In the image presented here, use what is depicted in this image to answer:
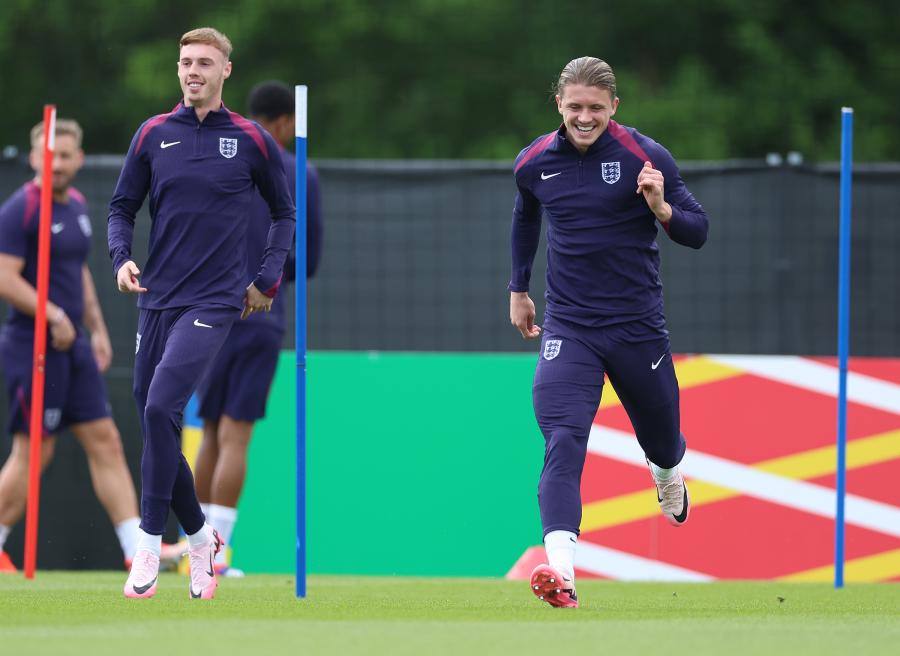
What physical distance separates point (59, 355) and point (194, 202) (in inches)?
116

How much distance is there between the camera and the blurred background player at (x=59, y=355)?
957cm

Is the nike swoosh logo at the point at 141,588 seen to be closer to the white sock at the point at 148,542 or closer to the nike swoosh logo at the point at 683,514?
the white sock at the point at 148,542

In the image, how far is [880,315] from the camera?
1034 centimetres

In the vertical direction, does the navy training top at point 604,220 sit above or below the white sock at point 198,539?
above

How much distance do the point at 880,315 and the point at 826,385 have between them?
800mm

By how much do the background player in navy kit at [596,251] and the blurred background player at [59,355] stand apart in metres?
3.53

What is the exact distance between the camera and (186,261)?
689 centimetres

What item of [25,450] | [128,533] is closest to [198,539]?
[128,533]

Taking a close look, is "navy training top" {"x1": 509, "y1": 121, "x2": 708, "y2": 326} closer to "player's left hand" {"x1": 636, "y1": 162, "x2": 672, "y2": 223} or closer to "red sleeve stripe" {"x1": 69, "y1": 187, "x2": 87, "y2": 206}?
"player's left hand" {"x1": 636, "y1": 162, "x2": 672, "y2": 223}

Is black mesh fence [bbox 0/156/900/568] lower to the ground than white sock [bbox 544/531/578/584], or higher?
higher

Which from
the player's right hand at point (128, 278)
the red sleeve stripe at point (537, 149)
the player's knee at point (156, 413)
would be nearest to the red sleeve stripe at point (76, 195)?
the player's right hand at point (128, 278)

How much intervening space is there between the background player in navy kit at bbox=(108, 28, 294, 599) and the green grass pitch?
36cm

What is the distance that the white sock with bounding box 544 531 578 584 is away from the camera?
6.27 metres

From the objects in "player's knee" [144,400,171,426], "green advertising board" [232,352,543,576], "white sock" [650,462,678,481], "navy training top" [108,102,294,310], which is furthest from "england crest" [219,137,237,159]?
"green advertising board" [232,352,543,576]
